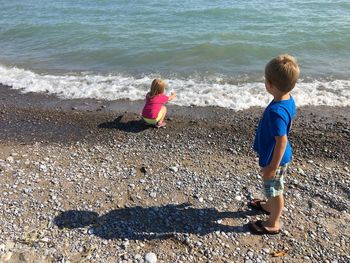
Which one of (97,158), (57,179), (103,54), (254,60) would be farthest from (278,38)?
(57,179)

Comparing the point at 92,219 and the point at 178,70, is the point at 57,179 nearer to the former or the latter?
the point at 92,219

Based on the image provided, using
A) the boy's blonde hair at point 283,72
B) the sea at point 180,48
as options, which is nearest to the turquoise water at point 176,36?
the sea at point 180,48

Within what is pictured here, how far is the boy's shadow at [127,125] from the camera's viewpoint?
8.70 m

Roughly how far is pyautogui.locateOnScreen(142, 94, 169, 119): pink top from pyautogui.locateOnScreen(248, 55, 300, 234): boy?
3.94 metres

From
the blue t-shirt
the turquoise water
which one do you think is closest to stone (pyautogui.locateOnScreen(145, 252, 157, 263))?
the blue t-shirt

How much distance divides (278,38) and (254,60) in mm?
3131

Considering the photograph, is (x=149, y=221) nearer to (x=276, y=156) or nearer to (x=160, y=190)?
(x=160, y=190)

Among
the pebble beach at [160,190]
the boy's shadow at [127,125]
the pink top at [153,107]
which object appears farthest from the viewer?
the boy's shadow at [127,125]

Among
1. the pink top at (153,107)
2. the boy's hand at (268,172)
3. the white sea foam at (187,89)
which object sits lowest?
the white sea foam at (187,89)

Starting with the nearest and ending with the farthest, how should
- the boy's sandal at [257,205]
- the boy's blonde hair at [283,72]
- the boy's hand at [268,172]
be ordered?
1. the boy's blonde hair at [283,72]
2. the boy's hand at [268,172]
3. the boy's sandal at [257,205]

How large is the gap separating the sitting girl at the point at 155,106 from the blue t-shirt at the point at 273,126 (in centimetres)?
407

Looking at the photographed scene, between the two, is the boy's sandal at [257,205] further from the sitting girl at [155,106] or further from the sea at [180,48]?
the sea at [180,48]

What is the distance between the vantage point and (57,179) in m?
6.48

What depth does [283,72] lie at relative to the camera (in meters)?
4.23
